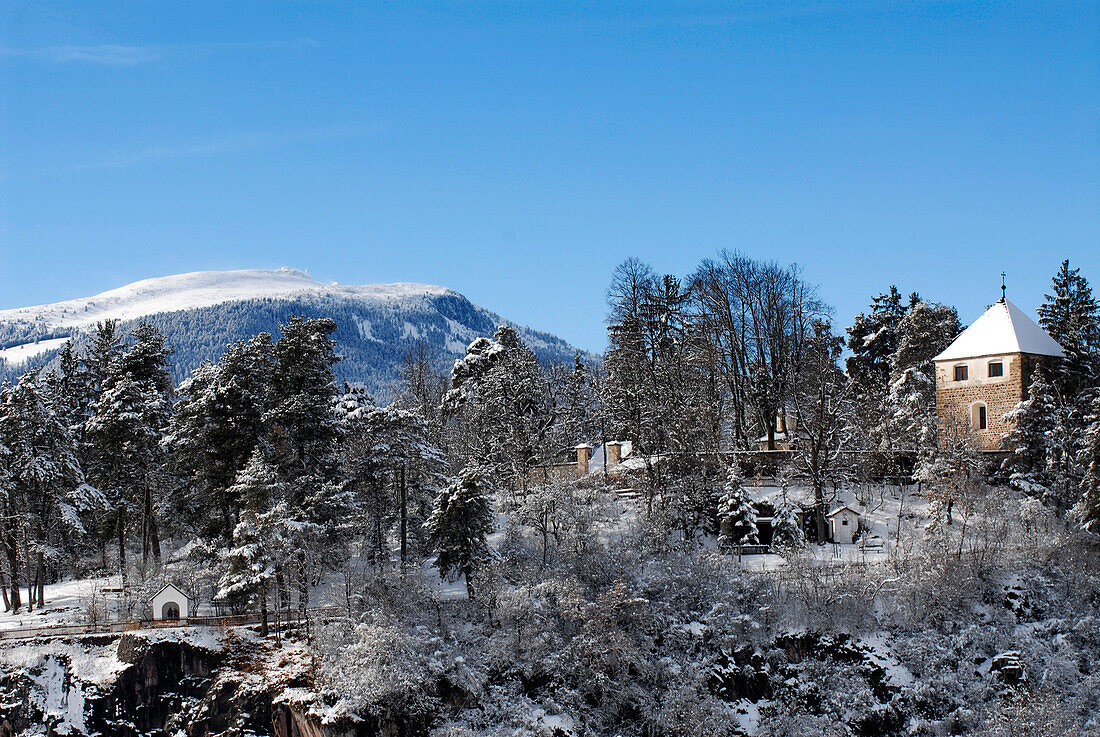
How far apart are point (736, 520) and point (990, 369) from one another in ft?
56.8

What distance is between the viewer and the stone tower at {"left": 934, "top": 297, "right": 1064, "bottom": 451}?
4500 centimetres

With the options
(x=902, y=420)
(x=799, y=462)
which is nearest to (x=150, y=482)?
(x=799, y=462)

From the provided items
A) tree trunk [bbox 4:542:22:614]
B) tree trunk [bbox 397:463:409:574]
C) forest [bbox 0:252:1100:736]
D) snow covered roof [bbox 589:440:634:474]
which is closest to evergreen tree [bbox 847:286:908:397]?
forest [bbox 0:252:1100:736]

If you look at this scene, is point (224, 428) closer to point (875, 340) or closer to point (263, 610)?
point (263, 610)

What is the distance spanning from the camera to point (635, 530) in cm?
4009

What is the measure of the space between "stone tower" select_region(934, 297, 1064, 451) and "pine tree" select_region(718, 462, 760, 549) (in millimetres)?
12082

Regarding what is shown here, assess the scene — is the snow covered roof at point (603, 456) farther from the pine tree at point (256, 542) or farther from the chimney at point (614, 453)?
the pine tree at point (256, 542)

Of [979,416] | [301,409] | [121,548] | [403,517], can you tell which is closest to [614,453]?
[403,517]

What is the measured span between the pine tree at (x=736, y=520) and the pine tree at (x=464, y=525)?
9.71 metres

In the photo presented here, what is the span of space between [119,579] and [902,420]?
124 feet

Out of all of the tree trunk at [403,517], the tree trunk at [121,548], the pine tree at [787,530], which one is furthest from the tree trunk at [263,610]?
the pine tree at [787,530]

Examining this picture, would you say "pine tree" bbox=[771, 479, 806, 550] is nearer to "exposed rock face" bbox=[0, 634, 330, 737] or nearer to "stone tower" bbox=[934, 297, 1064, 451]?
"stone tower" bbox=[934, 297, 1064, 451]

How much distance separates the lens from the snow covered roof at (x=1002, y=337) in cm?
4578

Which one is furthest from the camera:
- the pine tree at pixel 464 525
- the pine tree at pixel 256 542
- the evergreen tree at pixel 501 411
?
the evergreen tree at pixel 501 411
